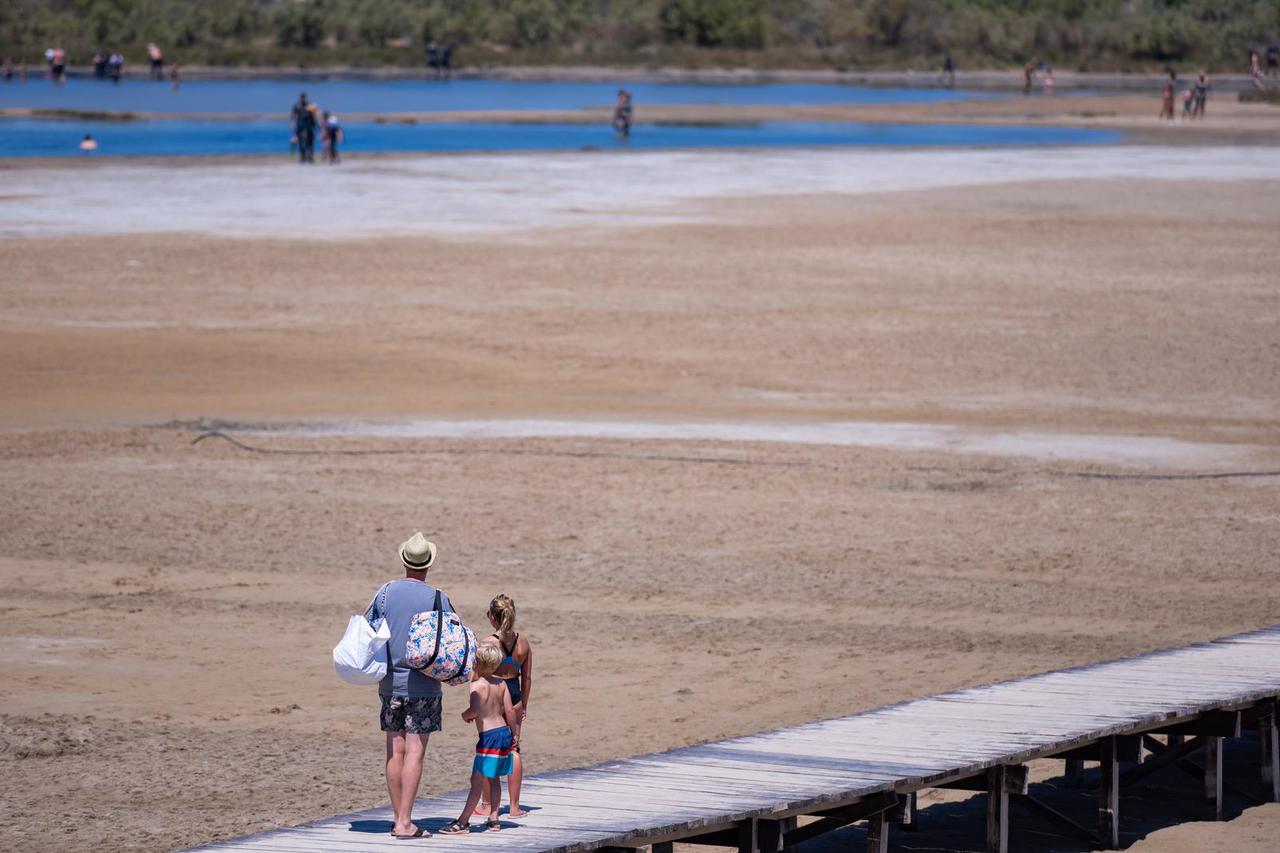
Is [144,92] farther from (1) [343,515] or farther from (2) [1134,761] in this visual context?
(2) [1134,761]

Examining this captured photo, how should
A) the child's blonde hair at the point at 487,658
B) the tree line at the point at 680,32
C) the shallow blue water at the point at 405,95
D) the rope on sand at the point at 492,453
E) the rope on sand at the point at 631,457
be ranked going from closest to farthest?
the child's blonde hair at the point at 487,658
the rope on sand at the point at 631,457
the rope on sand at the point at 492,453
the shallow blue water at the point at 405,95
the tree line at the point at 680,32

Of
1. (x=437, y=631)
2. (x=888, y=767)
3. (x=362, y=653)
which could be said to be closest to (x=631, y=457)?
(x=888, y=767)

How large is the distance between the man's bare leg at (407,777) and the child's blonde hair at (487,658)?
1.15 feet

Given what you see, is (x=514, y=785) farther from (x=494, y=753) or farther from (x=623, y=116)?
(x=623, y=116)

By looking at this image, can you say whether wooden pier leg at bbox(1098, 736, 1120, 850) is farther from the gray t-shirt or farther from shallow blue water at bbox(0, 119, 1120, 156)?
shallow blue water at bbox(0, 119, 1120, 156)

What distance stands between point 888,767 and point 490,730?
6.54 feet

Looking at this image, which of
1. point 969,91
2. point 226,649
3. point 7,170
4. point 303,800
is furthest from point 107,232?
point 969,91

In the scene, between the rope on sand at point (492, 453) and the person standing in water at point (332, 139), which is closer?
the rope on sand at point (492, 453)

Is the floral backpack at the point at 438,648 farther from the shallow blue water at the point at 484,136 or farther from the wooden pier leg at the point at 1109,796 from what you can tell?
the shallow blue water at the point at 484,136

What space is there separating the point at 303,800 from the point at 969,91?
83190 millimetres

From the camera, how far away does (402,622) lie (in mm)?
7512

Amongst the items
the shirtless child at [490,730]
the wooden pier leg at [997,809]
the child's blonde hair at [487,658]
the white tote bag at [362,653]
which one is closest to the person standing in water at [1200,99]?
the wooden pier leg at [997,809]

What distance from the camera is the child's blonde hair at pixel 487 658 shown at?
7.66 meters

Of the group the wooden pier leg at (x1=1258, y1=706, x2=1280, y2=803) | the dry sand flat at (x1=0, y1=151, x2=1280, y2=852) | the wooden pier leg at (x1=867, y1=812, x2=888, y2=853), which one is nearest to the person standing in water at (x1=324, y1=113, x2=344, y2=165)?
the dry sand flat at (x1=0, y1=151, x2=1280, y2=852)
